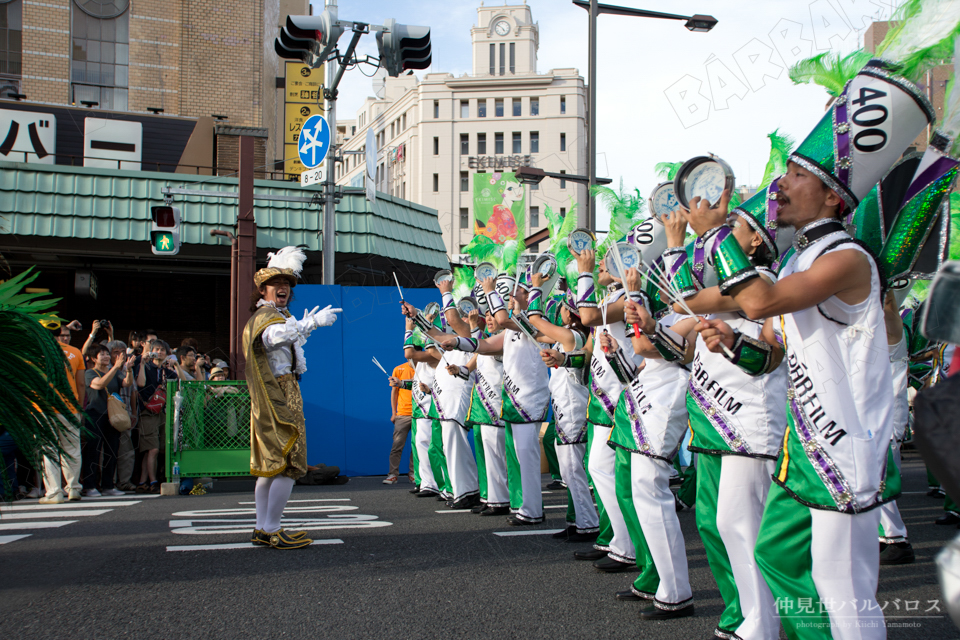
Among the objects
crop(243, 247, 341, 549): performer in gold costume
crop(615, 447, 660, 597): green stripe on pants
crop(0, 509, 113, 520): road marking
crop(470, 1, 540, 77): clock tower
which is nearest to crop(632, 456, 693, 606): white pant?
crop(615, 447, 660, 597): green stripe on pants

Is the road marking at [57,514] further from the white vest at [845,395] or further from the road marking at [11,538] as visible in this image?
the white vest at [845,395]

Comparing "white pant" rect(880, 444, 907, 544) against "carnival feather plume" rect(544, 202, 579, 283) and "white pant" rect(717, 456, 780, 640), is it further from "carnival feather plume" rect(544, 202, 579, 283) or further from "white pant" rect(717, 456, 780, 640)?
"carnival feather plume" rect(544, 202, 579, 283)

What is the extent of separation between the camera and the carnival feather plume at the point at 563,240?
5883 mm

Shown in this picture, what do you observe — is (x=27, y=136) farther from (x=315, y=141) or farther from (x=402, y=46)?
(x=402, y=46)

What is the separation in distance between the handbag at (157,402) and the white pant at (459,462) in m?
3.80

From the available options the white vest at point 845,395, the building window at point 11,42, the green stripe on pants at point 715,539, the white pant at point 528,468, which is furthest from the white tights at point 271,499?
the building window at point 11,42

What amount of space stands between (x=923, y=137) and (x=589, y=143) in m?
7.25

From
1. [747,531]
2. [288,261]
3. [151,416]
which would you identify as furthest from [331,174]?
[747,531]

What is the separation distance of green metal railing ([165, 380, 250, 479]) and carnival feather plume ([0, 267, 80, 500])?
5.37 meters

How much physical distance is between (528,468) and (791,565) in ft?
12.7

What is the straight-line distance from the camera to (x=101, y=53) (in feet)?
65.6

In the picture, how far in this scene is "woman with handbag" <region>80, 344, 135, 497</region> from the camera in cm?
870

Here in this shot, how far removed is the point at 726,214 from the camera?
325 cm

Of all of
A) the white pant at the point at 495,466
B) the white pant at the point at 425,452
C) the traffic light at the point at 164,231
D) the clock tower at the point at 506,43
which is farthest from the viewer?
the clock tower at the point at 506,43
